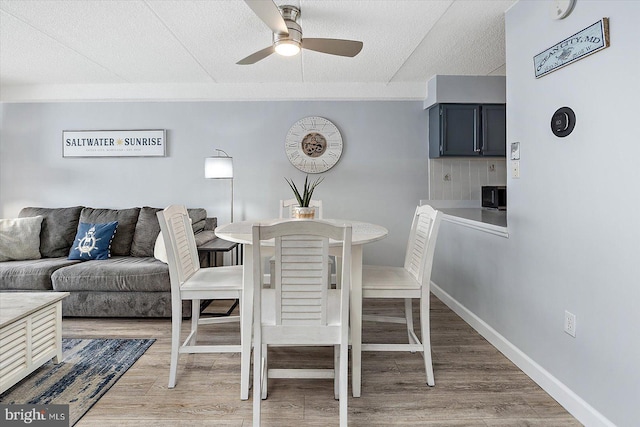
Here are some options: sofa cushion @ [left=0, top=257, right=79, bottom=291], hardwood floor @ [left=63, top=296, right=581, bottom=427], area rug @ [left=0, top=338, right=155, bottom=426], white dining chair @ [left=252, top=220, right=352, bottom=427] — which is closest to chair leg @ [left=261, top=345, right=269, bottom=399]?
hardwood floor @ [left=63, top=296, right=581, bottom=427]

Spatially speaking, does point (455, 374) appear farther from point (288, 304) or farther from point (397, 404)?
point (288, 304)

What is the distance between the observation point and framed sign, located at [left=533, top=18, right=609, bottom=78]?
161 centimetres

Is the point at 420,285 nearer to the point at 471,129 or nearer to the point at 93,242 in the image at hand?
the point at 471,129

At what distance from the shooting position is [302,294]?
5.39ft

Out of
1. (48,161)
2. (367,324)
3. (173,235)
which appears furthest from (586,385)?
(48,161)

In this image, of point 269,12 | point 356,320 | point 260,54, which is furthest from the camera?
point 260,54

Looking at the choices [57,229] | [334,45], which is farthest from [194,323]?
[57,229]

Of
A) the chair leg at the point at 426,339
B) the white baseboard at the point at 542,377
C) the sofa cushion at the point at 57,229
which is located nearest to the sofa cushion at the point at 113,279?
the sofa cushion at the point at 57,229

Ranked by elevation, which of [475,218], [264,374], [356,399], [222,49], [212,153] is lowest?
[356,399]

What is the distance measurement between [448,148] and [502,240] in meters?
1.61

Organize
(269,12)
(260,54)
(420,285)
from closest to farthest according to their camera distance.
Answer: (269,12) < (420,285) < (260,54)

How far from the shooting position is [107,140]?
13.5 ft

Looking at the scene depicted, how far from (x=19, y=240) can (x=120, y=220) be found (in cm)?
86

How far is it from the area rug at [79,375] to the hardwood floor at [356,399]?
0.24ft
